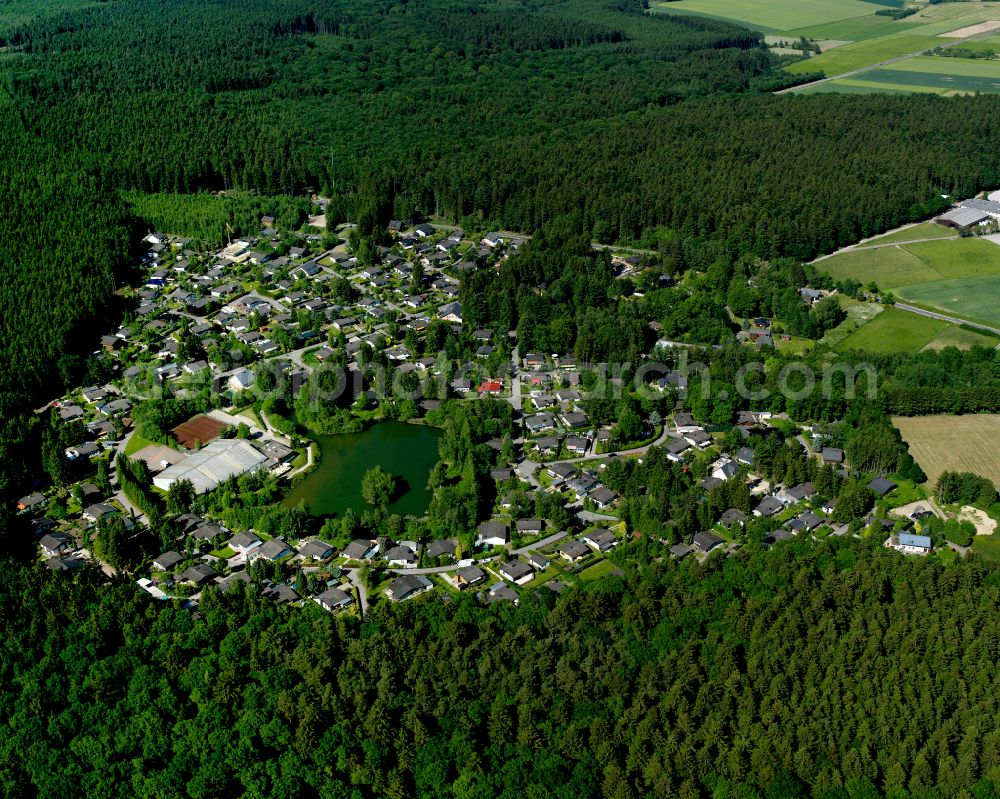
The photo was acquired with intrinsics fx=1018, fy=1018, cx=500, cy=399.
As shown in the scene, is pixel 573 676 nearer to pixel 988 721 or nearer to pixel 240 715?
pixel 240 715

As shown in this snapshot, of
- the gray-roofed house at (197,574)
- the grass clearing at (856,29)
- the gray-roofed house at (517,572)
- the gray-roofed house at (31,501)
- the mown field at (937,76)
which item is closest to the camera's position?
the gray-roofed house at (197,574)

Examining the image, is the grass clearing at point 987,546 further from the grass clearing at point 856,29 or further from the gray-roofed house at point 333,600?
the grass clearing at point 856,29

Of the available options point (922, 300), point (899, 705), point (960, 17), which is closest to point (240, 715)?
point (899, 705)

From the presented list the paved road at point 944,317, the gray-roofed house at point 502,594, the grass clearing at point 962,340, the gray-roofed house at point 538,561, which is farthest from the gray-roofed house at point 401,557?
the paved road at point 944,317

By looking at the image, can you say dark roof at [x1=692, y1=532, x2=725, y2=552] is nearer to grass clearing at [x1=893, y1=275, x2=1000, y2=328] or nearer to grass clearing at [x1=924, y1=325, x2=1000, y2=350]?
grass clearing at [x1=924, y1=325, x2=1000, y2=350]

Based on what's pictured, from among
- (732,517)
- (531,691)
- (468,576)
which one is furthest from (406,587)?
(732,517)

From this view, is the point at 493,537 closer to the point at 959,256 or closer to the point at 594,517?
the point at 594,517

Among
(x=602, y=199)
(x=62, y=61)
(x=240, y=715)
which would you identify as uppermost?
(x=62, y=61)
